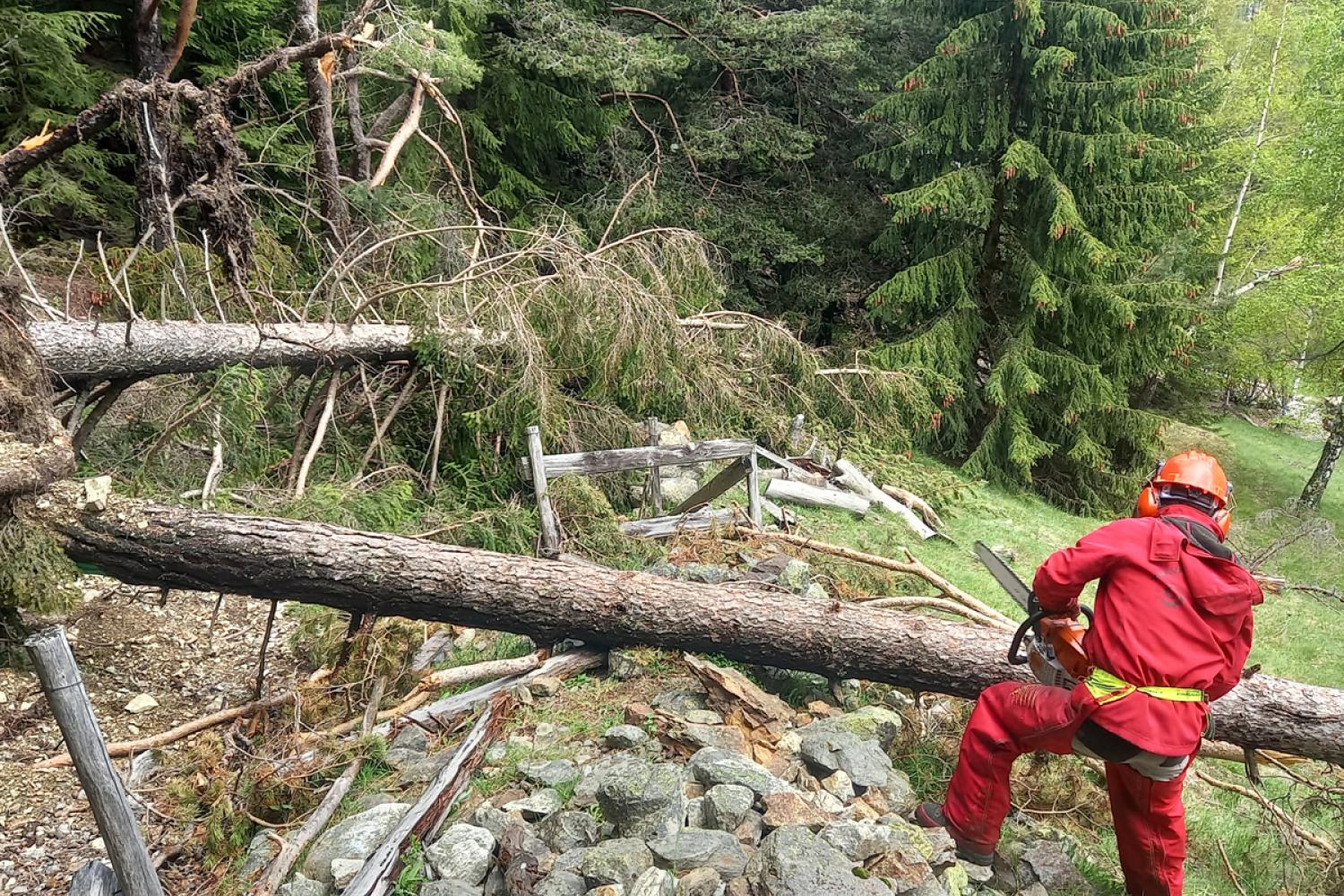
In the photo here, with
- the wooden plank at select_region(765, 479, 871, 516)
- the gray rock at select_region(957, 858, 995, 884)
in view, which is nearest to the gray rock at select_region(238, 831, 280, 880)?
the gray rock at select_region(957, 858, 995, 884)

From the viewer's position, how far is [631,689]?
13.2ft

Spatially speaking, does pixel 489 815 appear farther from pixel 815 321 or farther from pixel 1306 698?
pixel 815 321

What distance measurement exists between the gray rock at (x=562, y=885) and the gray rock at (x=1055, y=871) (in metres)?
1.85

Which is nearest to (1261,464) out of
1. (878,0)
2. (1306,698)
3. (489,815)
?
(878,0)

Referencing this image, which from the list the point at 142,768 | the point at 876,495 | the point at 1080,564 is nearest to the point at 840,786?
the point at 1080,564

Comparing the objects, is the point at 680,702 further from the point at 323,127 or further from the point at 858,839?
the point at 323,127

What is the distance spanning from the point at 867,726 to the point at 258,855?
271 centimetres

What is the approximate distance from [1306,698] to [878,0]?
12039mm

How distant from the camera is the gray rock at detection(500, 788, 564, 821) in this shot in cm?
293

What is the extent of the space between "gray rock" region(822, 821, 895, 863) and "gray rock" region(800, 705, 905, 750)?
2.48 ft

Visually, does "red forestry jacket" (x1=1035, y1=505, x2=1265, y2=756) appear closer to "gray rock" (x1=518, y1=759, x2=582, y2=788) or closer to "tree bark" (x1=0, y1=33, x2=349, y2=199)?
"gray rock" (x1=518, y1=759, x2=582, y2=788)

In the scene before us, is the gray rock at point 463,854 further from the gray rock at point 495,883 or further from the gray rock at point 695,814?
the gray rock at point 695,814

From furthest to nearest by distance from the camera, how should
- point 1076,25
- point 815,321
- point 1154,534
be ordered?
point 815,321
point 1076,25
point 1154,534

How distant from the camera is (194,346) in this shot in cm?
521
